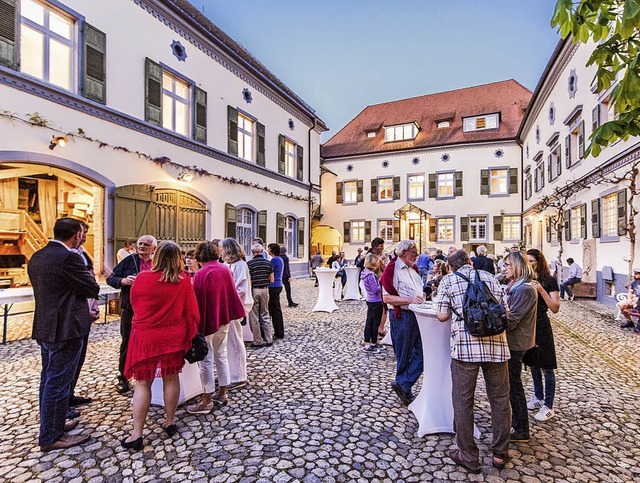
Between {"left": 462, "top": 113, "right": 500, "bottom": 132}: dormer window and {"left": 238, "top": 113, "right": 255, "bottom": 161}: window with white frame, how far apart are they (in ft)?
55.3

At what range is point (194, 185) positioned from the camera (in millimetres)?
13578

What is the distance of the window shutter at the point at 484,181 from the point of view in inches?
1043

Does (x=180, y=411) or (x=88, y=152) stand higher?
(x=88, y=152)

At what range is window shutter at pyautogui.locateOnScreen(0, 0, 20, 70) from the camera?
8070 millimetres

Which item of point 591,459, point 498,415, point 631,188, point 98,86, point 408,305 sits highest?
point 98,86

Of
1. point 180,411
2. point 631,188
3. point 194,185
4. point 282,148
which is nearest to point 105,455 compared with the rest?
point 180,411

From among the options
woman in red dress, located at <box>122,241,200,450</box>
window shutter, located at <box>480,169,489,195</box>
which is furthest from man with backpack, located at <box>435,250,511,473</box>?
window shutter, located at <box>480,169,489,195</box>

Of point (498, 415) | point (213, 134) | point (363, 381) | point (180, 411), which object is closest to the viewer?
point (498, 415)

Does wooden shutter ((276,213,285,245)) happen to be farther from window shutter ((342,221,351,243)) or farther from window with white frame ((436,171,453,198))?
window with white frame ((436,171,453,198))

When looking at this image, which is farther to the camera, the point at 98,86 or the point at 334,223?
the point at 334,223

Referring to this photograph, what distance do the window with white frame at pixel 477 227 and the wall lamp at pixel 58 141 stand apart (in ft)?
77.3

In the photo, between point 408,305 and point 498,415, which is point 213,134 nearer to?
point 408,305

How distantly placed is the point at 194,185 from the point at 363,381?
33.9 ft

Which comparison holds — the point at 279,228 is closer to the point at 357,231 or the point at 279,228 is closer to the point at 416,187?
the point at 357,231
